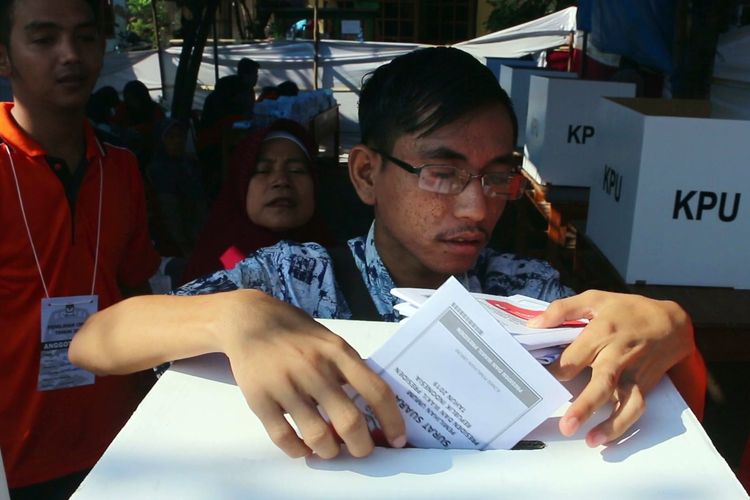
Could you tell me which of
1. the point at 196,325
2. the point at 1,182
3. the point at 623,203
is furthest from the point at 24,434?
the point at 623,203

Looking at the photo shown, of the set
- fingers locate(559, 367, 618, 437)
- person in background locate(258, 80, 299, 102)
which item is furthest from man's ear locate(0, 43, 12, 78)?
person in background locate(258, 80, 299, 102)

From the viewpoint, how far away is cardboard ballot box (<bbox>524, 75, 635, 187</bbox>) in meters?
3.38

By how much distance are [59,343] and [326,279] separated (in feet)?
2.45

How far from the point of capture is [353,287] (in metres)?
1.25

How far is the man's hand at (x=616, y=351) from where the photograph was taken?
69cm

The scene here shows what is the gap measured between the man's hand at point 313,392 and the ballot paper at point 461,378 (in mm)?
24

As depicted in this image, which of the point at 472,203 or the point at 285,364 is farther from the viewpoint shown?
the point at 472,203

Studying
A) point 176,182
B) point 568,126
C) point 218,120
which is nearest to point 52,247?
point 568,126

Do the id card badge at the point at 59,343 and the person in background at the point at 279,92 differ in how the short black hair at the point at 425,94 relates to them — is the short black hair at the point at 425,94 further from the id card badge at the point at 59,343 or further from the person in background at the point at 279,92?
the person in background at the point at 279,92

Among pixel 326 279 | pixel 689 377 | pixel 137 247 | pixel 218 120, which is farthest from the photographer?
pixel 218 120

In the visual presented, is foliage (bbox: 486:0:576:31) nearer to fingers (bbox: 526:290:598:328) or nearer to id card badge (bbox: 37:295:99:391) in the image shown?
id card badge (bbox: 37:295:99:391)

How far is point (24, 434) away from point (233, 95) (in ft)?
17.8

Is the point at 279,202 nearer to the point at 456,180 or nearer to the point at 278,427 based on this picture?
the point at 456,180

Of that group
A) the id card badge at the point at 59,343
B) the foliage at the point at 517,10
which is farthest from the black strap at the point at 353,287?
the foliage at the point at 517,10
